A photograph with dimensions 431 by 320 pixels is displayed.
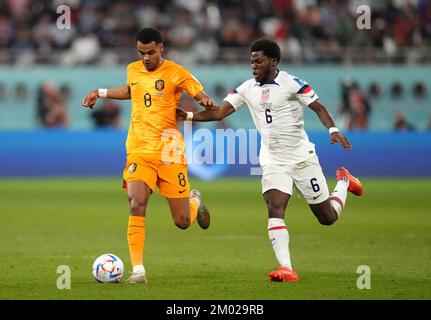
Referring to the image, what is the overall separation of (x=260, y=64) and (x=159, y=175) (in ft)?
5.42

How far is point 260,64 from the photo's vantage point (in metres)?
10.9

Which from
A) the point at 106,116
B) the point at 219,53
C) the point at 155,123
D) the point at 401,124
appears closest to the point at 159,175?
the point at 155,123

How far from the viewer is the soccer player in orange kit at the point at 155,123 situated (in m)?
11.0

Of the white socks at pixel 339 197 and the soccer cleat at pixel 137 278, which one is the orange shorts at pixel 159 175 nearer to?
the soccer cleat at pixel 137 278

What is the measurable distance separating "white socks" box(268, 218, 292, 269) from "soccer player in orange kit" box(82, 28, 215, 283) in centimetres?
125

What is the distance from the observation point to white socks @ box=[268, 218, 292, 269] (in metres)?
10.6

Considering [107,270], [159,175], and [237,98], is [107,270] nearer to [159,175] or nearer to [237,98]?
[159,175]

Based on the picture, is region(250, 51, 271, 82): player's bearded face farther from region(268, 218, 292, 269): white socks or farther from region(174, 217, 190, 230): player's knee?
region(174, 217, 190, 230): player's knee

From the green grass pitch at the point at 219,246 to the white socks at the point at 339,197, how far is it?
709 millimetres

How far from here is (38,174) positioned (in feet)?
89.9
